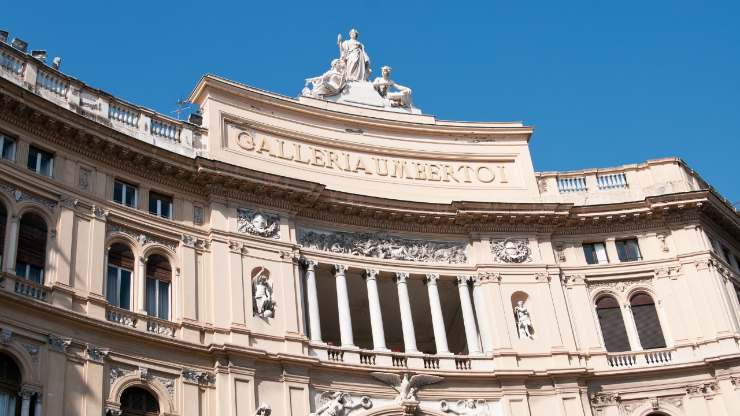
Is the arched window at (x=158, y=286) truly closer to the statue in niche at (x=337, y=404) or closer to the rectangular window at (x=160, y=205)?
the rectangular window at (x=160, y=205)

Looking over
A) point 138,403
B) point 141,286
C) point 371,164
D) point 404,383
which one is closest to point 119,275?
point 141,286

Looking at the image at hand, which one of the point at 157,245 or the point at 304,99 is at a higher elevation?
the point at 304,99

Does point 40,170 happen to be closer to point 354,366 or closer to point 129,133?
point 129,133

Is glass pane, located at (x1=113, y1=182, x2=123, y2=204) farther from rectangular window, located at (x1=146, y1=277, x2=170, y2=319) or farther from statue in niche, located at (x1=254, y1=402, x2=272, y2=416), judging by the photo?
statue in niche, located at (x1=254, y1=402, x2=272, y2=416)

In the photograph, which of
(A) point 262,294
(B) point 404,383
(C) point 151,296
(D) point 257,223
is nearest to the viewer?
(C) point 151,296

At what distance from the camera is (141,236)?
28.6 m

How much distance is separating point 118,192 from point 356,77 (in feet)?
39.1

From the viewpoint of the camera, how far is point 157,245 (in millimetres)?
28859

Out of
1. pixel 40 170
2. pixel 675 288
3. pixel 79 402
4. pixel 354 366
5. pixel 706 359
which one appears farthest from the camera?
pixel 675 288

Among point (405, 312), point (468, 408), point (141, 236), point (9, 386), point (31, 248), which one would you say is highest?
point (141, 236)

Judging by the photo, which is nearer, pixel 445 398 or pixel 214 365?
pixel 214 365

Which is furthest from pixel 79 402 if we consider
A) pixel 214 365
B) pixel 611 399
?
pixel 611 399

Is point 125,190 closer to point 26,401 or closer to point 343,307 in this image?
point 343,307

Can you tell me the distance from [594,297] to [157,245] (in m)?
14.5
